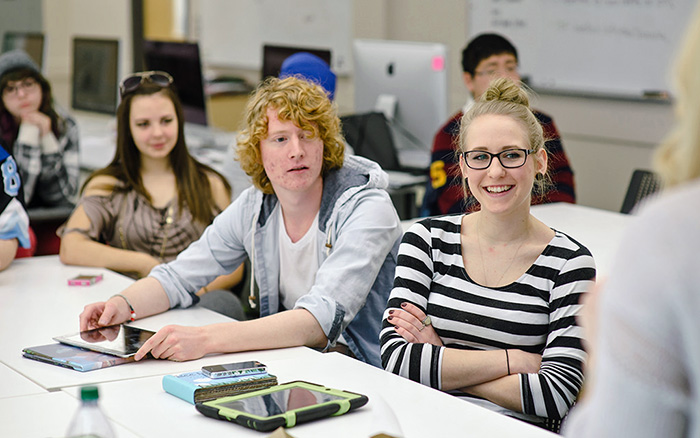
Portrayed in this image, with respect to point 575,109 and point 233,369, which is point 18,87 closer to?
point 575,109

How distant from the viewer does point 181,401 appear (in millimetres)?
1612

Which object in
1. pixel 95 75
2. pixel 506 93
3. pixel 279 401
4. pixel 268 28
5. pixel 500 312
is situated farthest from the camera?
pixel 268 28

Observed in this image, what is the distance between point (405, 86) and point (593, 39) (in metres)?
1.09

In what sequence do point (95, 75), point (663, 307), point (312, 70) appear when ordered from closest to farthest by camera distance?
point (663, 307), point (312, 70), point (95, 75)

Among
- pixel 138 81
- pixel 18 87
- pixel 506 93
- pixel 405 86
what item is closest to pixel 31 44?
pixel 18 87

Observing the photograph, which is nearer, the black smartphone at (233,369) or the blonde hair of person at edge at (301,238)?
the black smartphone at (233,369)

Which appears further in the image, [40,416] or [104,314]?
[104,314]

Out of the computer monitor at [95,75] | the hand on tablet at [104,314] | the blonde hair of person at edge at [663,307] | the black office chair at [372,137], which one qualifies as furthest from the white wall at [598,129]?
the blonde hair of person at edge at [663,307]

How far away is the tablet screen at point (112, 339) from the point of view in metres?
1.94

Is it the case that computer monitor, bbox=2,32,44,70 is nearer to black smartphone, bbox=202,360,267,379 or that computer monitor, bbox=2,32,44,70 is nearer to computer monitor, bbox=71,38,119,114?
computer monitor, bbox=71,38,119,114

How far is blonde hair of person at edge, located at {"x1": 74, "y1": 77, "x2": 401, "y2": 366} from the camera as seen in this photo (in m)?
2.13

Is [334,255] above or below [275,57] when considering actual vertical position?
below

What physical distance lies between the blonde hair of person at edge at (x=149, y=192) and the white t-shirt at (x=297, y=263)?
1.90ft

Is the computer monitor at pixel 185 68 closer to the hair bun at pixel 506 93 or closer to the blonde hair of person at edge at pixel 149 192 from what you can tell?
the blonde hair of person at edge at pixel 149 192
